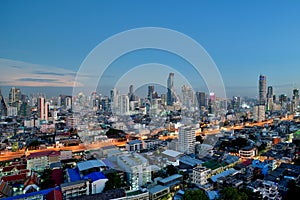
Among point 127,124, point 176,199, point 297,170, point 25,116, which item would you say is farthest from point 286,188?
point 25,116

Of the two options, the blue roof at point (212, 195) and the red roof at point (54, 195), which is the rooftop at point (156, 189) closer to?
the blue roof at point (212, 195)

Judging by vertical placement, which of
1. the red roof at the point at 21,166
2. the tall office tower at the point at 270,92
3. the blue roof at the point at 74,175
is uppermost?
the tall office tower at the point at 270,92

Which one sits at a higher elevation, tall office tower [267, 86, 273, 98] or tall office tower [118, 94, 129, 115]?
tall office tower [267, 86, 273, 98]

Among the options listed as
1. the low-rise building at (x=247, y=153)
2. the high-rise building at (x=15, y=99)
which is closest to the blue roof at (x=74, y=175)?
the low-rise building at (x=247, y=153)

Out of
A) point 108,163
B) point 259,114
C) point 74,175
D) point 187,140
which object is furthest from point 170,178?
point 259,114

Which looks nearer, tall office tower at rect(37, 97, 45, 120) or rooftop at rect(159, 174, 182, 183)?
rooftop at rect(159, 174, 182, 183)

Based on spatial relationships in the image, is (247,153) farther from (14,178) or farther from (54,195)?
(14,178)

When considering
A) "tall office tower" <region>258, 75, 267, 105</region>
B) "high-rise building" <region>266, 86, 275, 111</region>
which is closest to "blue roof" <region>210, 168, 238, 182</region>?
"high-rise building" <region>266, 86, 275, 111</region>

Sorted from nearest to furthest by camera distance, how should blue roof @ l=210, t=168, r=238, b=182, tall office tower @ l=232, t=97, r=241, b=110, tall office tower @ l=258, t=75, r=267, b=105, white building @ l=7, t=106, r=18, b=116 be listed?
blue roof @ l=210, t=168, r=238, b=182 → white building @ l=7, t=106, r=18, b=116 → tall office tower @ l=232, t=97, r=241, b=110 → tall office tower @ l=258, t=75, r=267, b=105

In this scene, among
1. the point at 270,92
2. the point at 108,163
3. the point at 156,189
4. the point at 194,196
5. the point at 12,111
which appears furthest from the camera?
the point at 270,92

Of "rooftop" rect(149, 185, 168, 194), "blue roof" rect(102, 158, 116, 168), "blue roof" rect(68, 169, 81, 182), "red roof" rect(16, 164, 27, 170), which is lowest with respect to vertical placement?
"red roof" rect(16, 164, 27, 170)

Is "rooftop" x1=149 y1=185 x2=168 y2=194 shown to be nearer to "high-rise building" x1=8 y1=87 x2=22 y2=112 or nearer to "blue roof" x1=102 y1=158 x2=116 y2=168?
"blue roof" x1=102 y1=158 x2=116 y2=168
